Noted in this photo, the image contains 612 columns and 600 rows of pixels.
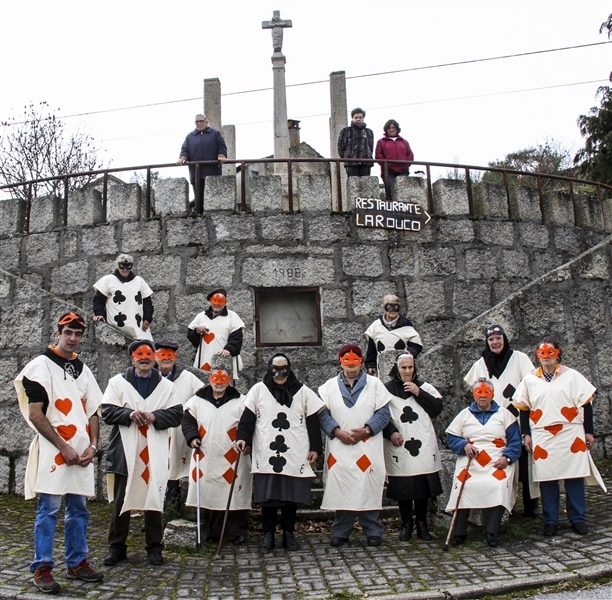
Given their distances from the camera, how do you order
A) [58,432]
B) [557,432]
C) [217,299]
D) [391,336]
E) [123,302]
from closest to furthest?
[58,432] < [557,432] < [391,336] < [217,299] < [123,302]

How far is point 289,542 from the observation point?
578 centimetres

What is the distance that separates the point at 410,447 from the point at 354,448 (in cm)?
54

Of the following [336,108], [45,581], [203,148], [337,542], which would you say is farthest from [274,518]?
[336,108]

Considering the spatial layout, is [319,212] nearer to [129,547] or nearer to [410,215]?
[410,215]

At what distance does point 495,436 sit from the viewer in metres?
6.00

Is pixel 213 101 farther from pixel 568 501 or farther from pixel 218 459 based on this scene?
pixel 568 501

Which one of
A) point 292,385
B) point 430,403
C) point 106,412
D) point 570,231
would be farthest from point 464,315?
point 106,412

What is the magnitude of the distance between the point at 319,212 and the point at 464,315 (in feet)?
7.58

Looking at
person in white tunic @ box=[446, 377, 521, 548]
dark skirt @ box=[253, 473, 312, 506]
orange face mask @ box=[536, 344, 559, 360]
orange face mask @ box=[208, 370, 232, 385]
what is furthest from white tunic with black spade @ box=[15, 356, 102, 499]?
orange face mask @ box=[536, 344, 559, 360]

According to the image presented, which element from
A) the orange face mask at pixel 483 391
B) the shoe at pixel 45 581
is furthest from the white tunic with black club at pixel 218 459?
the orange face mask at pixel 483 391

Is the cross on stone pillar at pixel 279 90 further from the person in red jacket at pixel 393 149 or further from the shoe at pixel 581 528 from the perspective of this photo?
the shoe at pixel 581 528

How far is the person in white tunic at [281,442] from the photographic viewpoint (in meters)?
5.89

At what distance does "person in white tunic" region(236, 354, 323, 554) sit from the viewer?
5.89 metres

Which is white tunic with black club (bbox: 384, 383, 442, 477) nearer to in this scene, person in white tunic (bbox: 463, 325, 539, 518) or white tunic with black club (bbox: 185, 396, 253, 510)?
person in white tunic (bbox: 463, 325, 539, 518)
